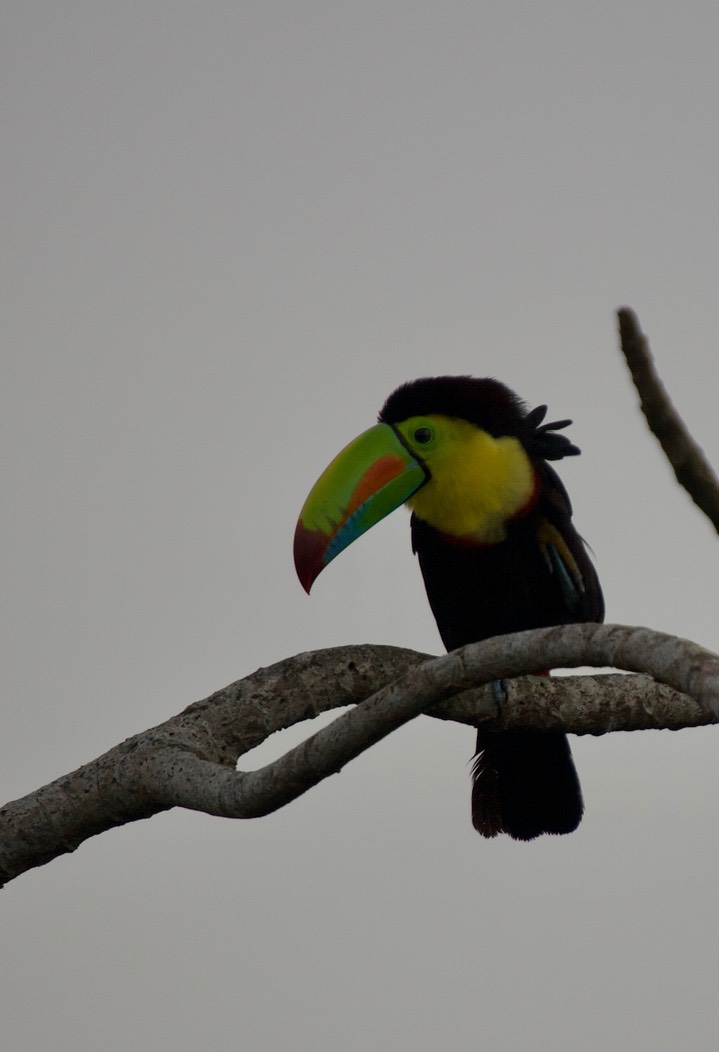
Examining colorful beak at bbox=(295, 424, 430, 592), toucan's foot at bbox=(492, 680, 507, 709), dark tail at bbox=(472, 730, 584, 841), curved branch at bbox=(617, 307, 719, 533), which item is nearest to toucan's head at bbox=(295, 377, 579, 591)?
colorful beak at bbox=(295, 424, 430, 592)

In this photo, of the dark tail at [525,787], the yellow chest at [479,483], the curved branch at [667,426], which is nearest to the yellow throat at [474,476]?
the yellow chest at [479,483]

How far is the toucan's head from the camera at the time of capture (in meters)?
4.91

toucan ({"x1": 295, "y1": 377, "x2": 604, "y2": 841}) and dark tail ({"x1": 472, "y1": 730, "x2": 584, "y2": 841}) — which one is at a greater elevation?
toucan ({"x1": 295, "y1": 377, "x2": 604, "y2": 841})

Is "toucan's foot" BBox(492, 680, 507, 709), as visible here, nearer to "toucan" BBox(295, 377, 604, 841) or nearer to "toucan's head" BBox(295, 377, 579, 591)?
"toucan" BBox(295, 377, 604, 841)

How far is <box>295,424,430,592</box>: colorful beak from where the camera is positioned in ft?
15.4

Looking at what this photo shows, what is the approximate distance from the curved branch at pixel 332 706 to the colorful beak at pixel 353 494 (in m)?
0.75

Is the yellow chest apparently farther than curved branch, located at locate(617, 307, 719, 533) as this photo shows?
Yes

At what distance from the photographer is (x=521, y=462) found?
199 inches

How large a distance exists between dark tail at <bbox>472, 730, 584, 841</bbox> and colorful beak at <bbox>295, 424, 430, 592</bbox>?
1.03m

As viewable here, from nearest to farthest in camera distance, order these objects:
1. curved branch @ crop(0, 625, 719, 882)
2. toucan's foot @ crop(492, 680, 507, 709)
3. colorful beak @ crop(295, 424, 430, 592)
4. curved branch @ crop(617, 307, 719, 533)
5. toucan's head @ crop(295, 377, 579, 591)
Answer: curved branch @ crop(617, 307, 719, 533)
curved branch @ crop(0, 625, 719, 882)
toucan's foot @ crop(492, 680, 507, 709)
colorful beak @ crop(295, 424, 430, 592)
toucan's head @ crop(295, 377, 579, 591)

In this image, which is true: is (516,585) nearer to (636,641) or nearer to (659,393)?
(636,641)

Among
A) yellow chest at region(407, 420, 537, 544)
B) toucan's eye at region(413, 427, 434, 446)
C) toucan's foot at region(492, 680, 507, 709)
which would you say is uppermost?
toucan's eye at region(413, 427, 434, 446)

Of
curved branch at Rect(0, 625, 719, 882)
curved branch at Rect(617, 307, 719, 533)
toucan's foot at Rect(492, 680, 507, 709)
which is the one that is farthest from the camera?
toucan's foot at Rect(492, 680, 507, 709)

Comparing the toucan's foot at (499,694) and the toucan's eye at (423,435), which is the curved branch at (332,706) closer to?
the toucan's foot at (499,694)
